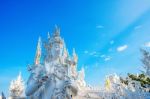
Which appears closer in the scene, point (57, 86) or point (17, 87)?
point (57, 86)

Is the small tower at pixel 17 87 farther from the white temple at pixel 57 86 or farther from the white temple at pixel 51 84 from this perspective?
the white temple at pixel 51 84

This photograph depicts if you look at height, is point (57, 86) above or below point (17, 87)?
below

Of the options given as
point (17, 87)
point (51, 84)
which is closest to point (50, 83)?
point (51, 84)

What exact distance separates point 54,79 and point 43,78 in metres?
1.18

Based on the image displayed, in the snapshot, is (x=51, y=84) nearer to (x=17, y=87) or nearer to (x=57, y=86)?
(x=57, y=86)

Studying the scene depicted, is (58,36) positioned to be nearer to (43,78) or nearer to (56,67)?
(56,67)

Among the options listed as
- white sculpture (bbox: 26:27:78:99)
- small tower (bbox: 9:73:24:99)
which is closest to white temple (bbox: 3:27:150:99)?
white sculpture (bbox: 26:27:78:99)

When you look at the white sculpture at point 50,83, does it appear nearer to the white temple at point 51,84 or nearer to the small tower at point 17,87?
the white temple at point 51,84

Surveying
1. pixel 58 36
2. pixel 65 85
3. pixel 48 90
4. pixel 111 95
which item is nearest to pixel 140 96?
pixel 111 95

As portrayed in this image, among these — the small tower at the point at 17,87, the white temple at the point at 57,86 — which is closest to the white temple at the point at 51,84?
the white temple at the point at 57,86

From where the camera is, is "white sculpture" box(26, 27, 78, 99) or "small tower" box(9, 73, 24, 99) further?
"small tower" box(9, 73, 24, 99)

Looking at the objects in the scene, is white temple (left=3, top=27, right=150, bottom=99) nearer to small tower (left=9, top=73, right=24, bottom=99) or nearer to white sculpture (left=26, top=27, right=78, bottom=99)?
white sculpture (left=26, top=27, right=78, bottom=99)

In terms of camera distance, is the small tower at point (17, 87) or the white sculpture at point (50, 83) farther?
the small tower at point (17, 87)

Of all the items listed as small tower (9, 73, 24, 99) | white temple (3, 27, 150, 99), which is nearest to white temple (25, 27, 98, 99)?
white temple (3, 27, 150, 99)
